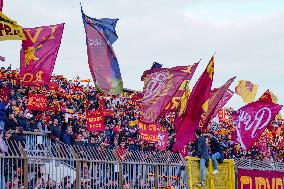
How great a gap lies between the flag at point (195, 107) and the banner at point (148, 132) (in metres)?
4.00

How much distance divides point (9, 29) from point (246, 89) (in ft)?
98.2

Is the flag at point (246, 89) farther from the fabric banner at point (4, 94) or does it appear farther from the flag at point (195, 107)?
the fabric banner at point (4, 94)

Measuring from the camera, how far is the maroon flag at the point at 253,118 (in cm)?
2532

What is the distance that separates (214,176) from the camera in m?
22.1

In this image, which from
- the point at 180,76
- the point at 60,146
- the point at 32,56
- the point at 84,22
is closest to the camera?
the point at 60,146

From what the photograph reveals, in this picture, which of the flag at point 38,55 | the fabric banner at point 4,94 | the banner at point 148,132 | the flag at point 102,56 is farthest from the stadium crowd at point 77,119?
the flag at point 102,56

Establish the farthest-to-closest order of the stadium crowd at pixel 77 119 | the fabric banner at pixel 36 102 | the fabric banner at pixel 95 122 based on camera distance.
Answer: the fabric banner at pixel 95 122 < the fabric banner at pixel 36 102 < the stadium crowd at pixel 77 119

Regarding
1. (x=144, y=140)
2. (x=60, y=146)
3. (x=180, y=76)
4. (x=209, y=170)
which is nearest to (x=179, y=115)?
(x=144, y=140)

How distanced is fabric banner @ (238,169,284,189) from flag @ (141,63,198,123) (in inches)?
135

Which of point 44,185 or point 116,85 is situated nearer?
point 44,185

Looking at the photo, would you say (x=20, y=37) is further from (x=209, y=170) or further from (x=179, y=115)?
(x=179, y=115)

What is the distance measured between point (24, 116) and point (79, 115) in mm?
8607

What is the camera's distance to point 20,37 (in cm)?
1644

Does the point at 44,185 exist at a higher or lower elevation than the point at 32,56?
lower
